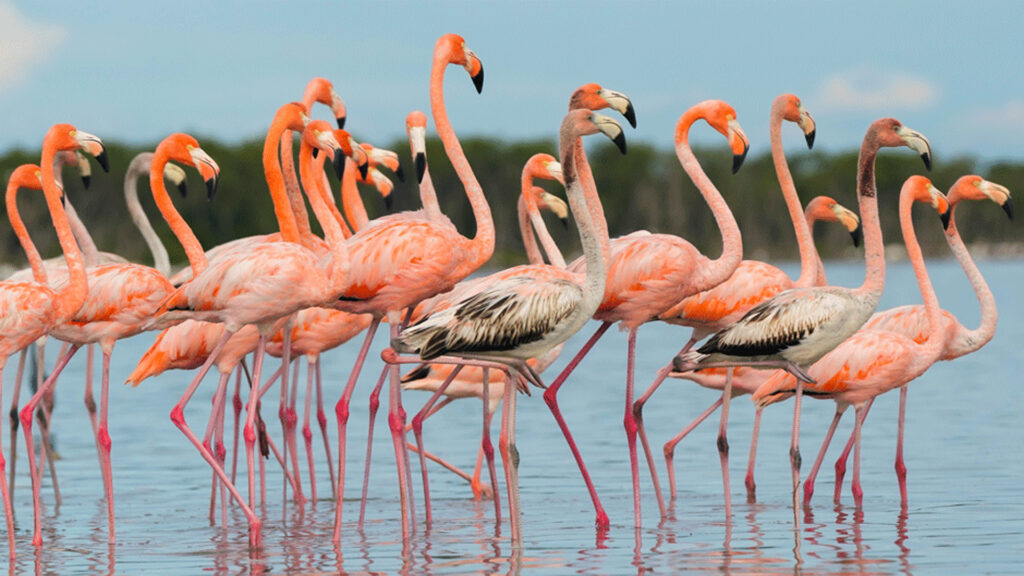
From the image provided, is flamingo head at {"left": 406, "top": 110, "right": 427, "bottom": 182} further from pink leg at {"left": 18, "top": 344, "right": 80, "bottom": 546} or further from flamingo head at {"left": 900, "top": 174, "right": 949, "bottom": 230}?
flamingo head at {"left": 900, "top": 174, "right": 949, "bottom": 230}

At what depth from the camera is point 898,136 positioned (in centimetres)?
843

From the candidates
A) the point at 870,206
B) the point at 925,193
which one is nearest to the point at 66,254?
the point at 870,206

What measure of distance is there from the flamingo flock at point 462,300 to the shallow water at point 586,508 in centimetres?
25

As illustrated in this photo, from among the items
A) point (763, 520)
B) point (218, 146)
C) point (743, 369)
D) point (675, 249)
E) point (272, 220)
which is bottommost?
point (763, 520)

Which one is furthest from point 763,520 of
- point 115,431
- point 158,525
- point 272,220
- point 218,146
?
point 218,146

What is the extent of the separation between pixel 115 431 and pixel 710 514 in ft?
26.4

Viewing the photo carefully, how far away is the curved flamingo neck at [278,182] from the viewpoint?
8.36 m

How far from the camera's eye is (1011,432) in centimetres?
1300

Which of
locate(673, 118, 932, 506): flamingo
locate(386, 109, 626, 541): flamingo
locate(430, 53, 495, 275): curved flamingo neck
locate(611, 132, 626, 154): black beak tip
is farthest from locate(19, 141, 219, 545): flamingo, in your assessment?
locate(673, 118, 932, 506): flamingo

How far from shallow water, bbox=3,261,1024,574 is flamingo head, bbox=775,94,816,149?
8.11 feet

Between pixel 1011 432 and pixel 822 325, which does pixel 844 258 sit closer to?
pixel 1011 432

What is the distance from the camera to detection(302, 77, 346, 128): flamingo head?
9891 mm

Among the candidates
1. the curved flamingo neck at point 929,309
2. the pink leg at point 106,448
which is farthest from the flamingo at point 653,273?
the pink leg at point 106,448

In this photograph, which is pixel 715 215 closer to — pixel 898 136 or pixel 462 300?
pixel 898 136
